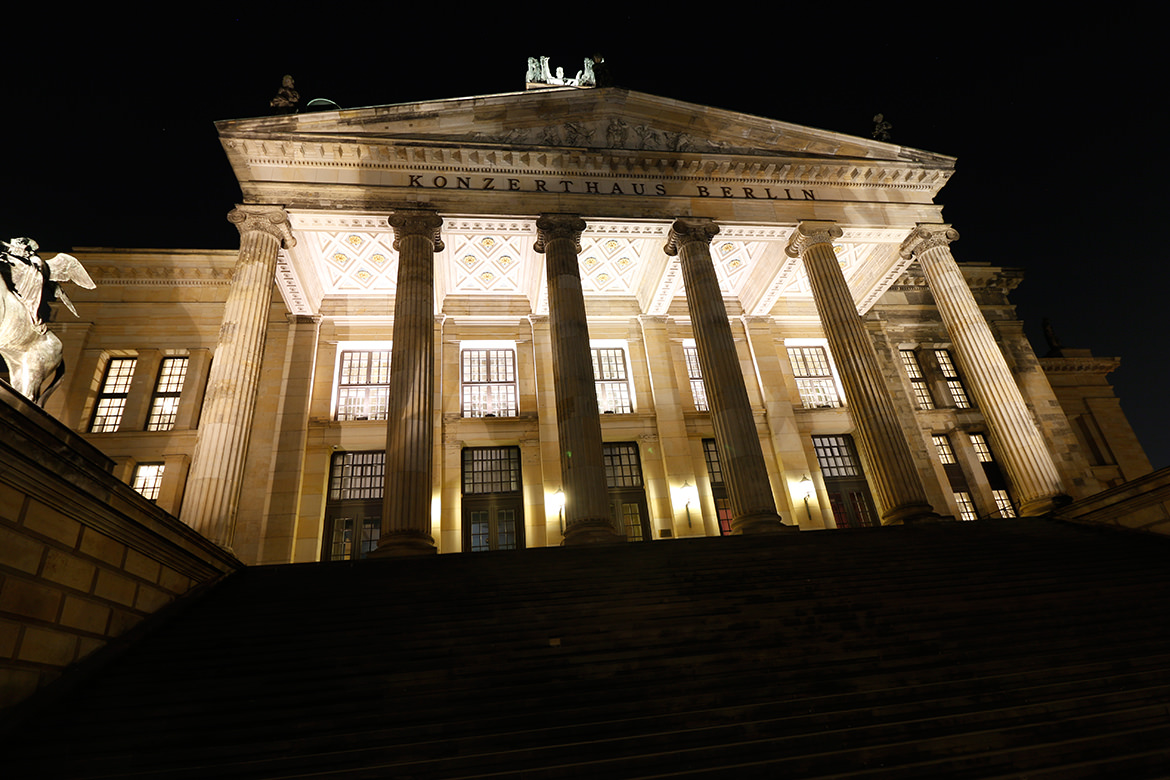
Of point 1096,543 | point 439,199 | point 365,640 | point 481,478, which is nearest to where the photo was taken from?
point 365,640

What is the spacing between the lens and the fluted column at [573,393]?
13.3 metres

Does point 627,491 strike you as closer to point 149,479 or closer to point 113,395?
point 149,479

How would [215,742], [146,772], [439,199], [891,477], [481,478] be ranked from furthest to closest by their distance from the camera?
[481,478], [439,199], [891,477], [215,742], [146,772]

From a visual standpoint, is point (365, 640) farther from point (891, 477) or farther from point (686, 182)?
point (686, 182)

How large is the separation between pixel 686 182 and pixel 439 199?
8.03m

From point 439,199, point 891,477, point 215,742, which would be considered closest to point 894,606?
point 891,477

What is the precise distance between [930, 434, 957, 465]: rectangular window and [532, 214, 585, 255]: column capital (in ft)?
53.1

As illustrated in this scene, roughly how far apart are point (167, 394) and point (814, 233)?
73.6ft

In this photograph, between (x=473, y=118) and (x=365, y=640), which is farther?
(x=473, y=118)

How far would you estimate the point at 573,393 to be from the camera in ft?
48.5

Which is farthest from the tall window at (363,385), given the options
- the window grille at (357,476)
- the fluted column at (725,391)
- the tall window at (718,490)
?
the tall window at (718,490)

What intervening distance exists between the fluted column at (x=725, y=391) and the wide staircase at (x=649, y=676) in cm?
364

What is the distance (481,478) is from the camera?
65.4ft

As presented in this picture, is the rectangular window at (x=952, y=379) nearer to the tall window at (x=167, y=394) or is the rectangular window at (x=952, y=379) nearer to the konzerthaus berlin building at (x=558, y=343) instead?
the konzerthaus berlin building at (x=558, y=343)
